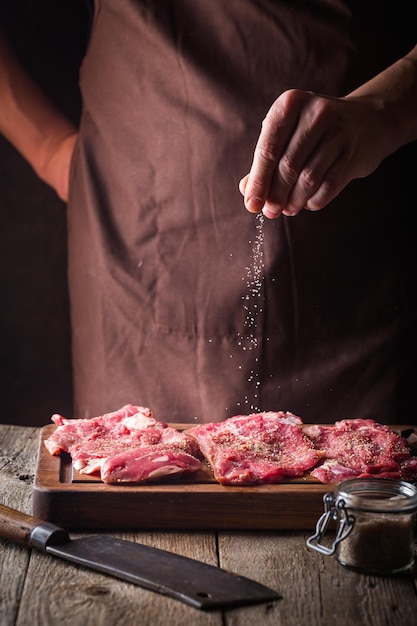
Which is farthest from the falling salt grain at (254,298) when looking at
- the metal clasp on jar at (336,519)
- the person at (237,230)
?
the metal clasp on jar at (336,519)

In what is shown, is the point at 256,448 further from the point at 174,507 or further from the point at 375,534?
the point at 375,534

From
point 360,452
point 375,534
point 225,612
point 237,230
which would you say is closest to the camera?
point 225,612

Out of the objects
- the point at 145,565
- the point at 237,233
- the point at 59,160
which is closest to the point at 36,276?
the point at 59,160

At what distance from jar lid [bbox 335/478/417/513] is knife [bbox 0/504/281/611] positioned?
0.19 m

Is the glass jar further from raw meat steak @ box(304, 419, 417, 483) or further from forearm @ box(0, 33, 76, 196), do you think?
forearm @ box(0, 33, 76, 196)

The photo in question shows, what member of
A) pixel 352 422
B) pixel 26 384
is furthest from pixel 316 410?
pixel 26 384

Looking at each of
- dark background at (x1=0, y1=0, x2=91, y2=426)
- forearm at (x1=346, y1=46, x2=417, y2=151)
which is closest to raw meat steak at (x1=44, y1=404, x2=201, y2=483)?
forearm at (x1=346, y1=46, x2=417, y2=151)

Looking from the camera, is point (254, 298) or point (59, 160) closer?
point (254, 298)

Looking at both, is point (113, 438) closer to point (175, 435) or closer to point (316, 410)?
point (175, 435)

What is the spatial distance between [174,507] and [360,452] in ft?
1.30

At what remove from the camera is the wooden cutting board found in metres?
1.49

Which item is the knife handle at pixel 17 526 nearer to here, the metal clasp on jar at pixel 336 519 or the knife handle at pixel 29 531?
the knife handle at pixel 29 531

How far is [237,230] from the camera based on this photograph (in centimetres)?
219

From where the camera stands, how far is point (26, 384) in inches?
127
